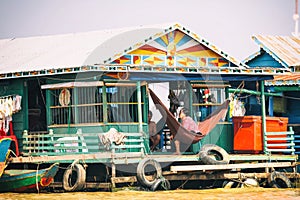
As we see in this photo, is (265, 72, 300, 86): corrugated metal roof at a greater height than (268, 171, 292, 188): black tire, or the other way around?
(265, 72, 300, 86): corrugated metal roof

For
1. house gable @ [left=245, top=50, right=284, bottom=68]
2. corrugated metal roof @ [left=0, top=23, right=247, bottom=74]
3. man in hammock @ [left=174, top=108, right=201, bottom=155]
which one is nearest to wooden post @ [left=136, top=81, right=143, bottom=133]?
corrugated metal roof @ [left=0, top=23, right=247, bottom=74]

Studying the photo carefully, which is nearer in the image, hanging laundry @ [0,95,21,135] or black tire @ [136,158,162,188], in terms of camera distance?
black tire @ [136,158,162,188]

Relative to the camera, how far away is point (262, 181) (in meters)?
20.2

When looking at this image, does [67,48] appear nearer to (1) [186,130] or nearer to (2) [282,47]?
(1) [186,130]

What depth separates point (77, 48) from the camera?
69.6 ft

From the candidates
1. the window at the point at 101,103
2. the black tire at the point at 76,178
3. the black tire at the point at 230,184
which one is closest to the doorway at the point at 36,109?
the window at the point at 101,103

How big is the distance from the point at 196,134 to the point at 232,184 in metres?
1.60

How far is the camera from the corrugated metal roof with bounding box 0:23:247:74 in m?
19.7

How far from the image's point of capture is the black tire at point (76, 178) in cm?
1833

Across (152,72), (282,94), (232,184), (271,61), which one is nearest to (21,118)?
(152,72)

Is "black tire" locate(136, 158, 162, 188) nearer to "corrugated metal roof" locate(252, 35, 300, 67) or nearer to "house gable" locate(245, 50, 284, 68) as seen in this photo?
"corrugated metal roof" locate(252, 35, 300, 67)

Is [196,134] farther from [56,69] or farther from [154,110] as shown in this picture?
[56,69]

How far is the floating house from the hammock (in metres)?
0.16

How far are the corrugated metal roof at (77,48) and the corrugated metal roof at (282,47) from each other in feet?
19.2
